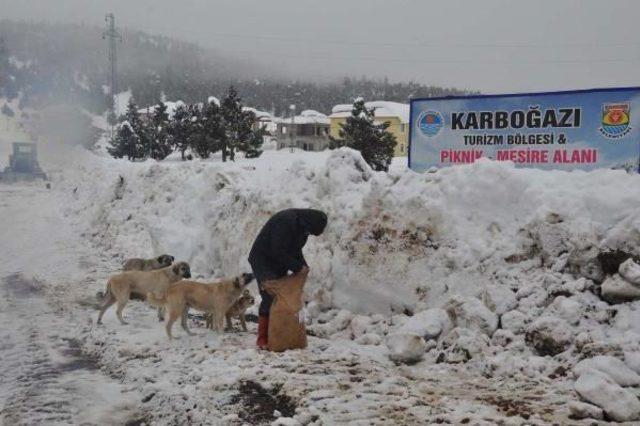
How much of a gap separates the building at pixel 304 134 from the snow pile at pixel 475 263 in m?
73.2

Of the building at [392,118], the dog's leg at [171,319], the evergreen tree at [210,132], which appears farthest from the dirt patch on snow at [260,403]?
the building at [392,118]

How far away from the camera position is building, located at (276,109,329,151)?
276 feet

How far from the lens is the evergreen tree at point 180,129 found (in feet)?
187

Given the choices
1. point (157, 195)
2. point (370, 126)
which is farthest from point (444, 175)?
point (370, 126)

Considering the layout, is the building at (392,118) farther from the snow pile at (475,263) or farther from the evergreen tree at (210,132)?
the snow pile at (475,263)

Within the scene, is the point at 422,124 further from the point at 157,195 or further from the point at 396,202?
the point at 157,195

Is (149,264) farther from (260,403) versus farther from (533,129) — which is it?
(533,129)

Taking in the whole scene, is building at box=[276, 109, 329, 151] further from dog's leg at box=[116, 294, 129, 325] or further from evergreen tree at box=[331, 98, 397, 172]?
dog's leg at box=[116, 294, 129, 325]

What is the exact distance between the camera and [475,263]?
771cm

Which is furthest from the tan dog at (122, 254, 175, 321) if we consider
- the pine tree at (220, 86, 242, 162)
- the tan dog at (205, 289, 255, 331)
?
the pine tree at (220, 86, 242, 162)

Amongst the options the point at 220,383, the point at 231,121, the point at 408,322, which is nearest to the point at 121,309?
the point at 220,383

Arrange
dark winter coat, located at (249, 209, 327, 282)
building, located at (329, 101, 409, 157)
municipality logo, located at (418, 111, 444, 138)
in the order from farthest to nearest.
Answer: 1. building, located at (329, 101, 409, 157)
2. municipality logo, located at (418, 111, 444, 138)
3. dark winter coat, located at (249, 209, 327, 282)

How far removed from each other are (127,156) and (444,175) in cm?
5616

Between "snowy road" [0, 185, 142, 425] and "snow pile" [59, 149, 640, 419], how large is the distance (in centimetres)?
303
